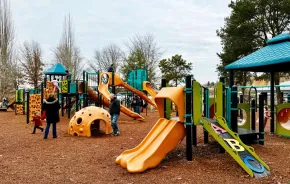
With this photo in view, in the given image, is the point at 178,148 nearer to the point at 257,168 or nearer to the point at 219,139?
the point at 219,139

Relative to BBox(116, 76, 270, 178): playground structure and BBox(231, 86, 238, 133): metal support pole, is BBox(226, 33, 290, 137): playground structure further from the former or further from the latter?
BBox(116, 76, 270, 178): playground structure

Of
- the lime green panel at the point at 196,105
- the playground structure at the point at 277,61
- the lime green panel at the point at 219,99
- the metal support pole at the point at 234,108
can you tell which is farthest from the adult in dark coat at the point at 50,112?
the playground structure at the point at 277,61

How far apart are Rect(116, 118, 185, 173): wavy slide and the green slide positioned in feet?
2.17

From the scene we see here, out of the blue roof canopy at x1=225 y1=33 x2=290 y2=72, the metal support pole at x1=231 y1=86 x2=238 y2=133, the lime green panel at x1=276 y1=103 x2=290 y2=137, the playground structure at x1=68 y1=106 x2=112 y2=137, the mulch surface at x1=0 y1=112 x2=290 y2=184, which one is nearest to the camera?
the mulch surface at x1=0 y1=112 x2=290 y2=184

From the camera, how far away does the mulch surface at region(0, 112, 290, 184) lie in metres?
5.41

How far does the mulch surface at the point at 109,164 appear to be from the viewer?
5.41 m

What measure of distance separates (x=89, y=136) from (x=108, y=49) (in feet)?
129

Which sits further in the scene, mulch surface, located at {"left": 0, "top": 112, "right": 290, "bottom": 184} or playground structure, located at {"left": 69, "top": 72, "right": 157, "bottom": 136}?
playground structure, located at {"left": 69, "top": 72, "right": 157, "bottom": 136}

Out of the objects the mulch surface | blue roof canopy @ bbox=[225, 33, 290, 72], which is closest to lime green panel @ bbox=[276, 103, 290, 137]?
the mulch surface

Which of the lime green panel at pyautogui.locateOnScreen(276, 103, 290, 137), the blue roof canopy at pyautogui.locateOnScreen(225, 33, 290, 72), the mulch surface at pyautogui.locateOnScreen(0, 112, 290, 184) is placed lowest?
the mulch surface at pyautogui.locateOnScreen(0, 112, 290, 184)

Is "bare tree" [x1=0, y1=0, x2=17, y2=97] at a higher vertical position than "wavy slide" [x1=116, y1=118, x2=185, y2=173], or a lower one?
higher

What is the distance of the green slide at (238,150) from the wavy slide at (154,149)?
660 millimetres

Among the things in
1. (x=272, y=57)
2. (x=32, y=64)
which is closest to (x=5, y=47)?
(x=32, y=64)

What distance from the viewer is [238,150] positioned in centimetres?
604
